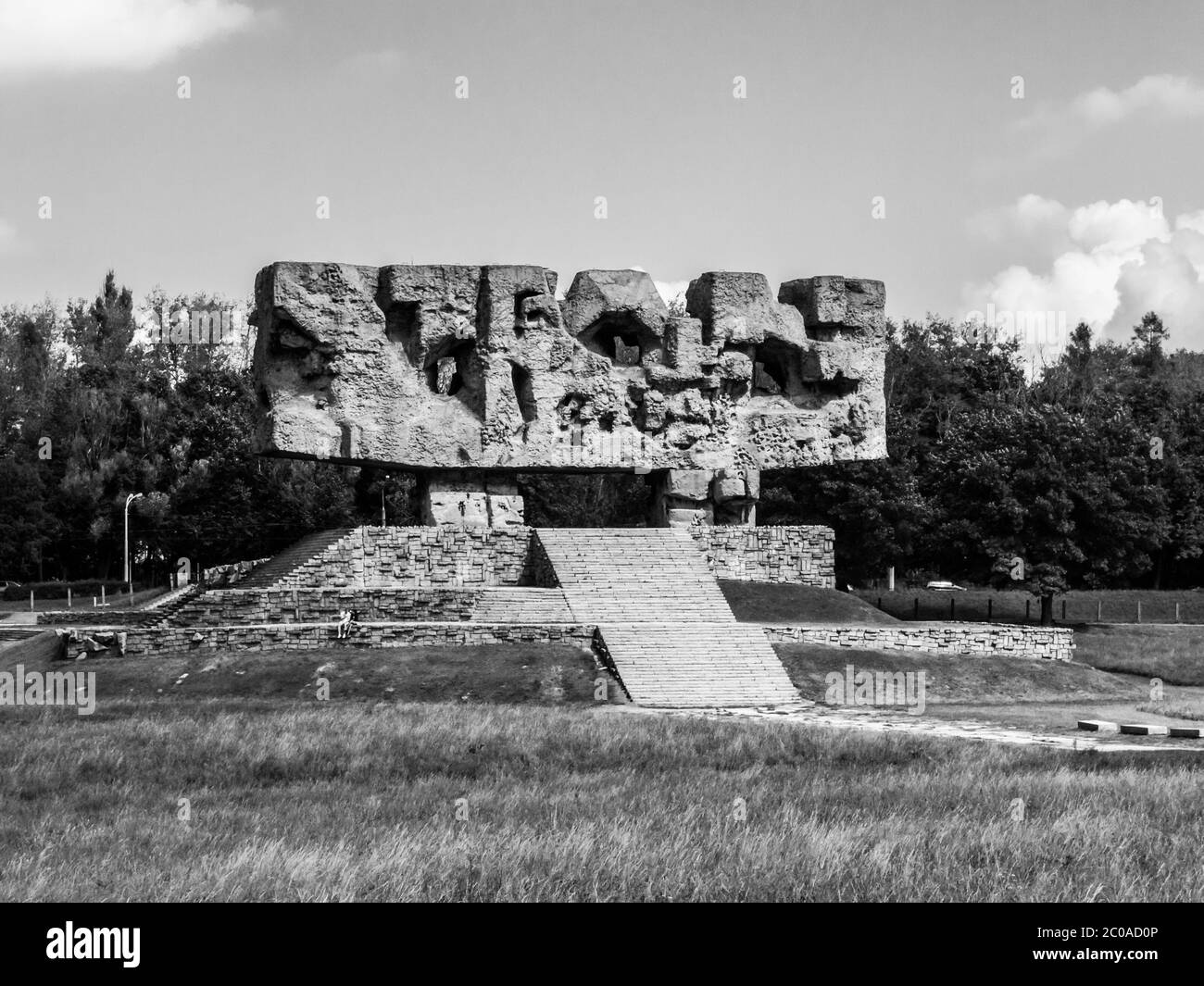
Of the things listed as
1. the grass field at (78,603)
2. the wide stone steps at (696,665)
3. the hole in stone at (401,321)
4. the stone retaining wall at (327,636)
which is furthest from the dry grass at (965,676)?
the grass field at (78,603)

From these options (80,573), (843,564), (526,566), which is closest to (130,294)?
(80,573)

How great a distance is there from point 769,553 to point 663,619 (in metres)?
6.35

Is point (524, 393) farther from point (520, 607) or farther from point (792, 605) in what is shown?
point (792, 605)

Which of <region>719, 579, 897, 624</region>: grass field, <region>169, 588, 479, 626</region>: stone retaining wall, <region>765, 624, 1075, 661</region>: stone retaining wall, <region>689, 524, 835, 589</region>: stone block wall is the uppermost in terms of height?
<region>689, 524, 835, 589</region>: stone block wall

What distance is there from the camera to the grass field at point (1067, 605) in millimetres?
50344

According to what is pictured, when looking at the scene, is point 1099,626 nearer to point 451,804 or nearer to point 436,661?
point 436,661

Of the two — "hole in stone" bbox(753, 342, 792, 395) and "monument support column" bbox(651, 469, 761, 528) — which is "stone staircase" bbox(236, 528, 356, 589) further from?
"hole in stone" bbox(753, 342, 792, 395)

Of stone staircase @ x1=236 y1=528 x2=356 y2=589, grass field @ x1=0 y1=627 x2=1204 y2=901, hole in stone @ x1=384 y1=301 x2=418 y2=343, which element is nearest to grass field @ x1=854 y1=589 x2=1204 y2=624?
hole in stone @ x1=384 y1=301 x2=418 y2=343

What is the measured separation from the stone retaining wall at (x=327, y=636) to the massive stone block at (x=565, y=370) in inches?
238

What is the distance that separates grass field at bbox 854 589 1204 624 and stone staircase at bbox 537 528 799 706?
1607cm

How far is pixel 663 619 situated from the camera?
31891mm

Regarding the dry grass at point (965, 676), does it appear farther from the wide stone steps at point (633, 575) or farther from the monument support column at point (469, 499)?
the monument support column at point (469, 499)

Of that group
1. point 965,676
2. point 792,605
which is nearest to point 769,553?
point 792,605

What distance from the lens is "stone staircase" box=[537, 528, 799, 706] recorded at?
93.4ft
